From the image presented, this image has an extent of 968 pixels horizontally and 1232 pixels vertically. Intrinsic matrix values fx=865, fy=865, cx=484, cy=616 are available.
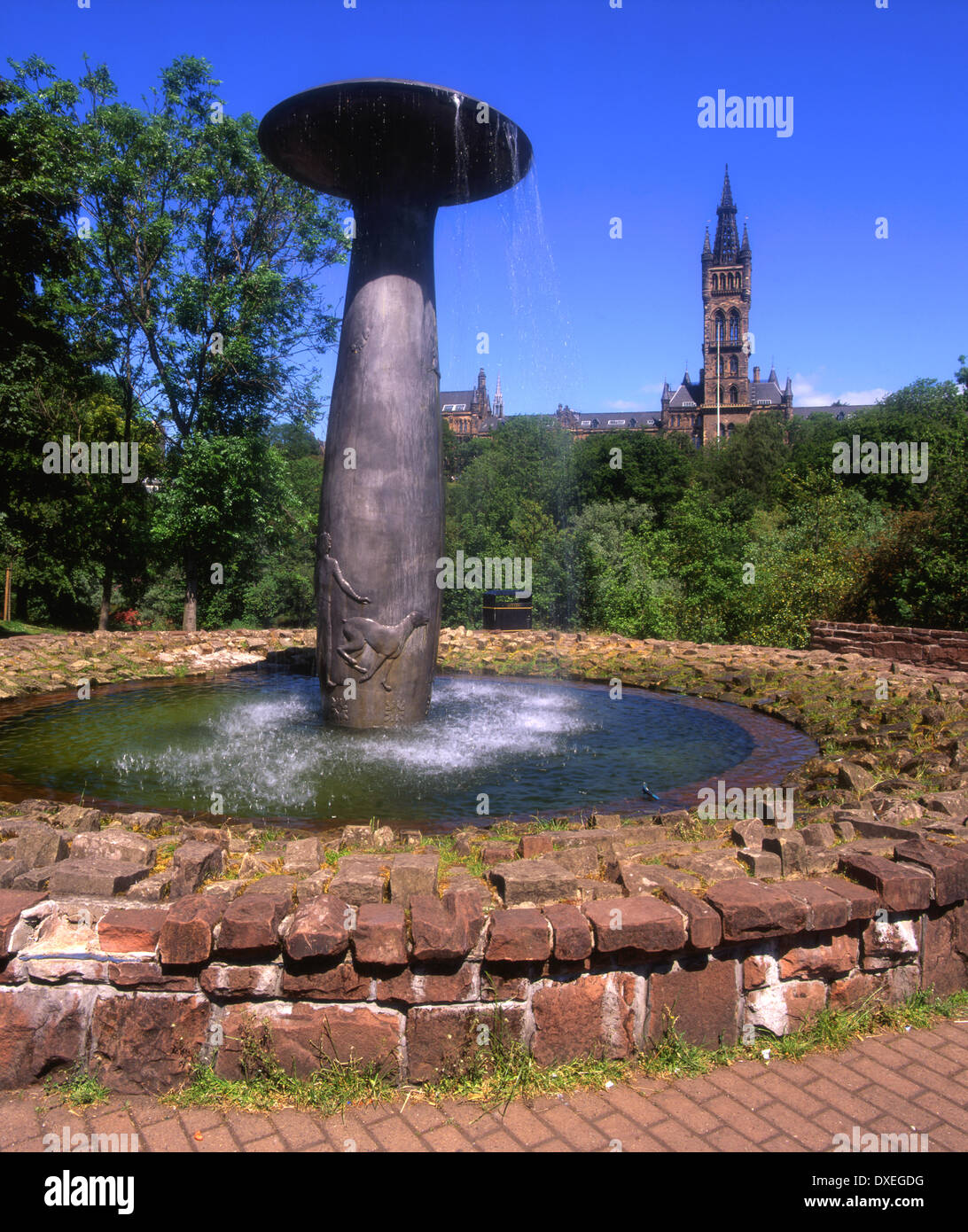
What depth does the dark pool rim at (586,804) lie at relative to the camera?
516 cm

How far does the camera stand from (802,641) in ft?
52.2

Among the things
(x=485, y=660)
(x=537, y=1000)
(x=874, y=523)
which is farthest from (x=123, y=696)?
(x=874, y=523)

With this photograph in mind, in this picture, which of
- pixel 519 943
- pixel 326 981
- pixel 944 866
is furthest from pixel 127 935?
pixel 944 866

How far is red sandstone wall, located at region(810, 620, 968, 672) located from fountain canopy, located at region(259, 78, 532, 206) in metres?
7.93

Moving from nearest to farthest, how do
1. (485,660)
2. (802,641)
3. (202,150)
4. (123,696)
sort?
(123,696), (485,660), (802,641), (202,150)

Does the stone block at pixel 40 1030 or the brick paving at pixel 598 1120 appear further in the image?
the stone block at pixel 40 1030

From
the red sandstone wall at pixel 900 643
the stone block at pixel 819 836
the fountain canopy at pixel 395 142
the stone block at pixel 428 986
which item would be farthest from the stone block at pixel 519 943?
the red sandstone wall at pixel 900 643

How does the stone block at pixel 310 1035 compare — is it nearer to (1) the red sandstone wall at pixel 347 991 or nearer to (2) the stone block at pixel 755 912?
(1) the red sandstone wall at pixel 347 991

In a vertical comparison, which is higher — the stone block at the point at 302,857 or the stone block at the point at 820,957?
the stone block at the point at 302,857

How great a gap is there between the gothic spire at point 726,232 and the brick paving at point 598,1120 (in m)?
126

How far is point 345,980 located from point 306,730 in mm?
4773

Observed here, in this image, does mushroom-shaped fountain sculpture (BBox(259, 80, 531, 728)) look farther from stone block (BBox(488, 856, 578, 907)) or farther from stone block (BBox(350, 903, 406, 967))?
stone block (BBox(350, 903, 406, 967))
